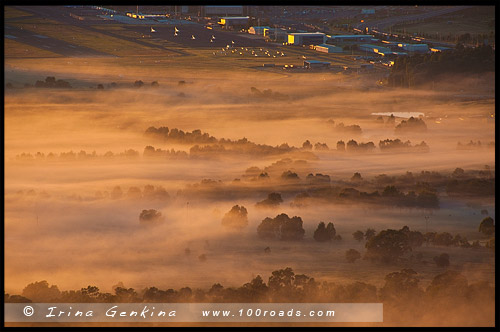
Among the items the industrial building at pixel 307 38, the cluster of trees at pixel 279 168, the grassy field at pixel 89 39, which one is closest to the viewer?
the cluster of trees at pixel 279 168

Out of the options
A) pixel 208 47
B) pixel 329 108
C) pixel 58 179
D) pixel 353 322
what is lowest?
pixel 353 322

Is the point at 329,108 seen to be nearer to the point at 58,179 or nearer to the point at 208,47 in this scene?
the point at 208,47

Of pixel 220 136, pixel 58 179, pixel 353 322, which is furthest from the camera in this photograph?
pixel 220 136

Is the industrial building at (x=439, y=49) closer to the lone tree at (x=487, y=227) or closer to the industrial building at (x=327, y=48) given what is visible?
the industrial building at (x=327, y=48)

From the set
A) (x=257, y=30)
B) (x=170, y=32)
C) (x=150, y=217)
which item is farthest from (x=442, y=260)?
(x=170, y=32)

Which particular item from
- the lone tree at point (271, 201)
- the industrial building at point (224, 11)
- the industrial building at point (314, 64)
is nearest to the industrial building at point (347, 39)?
the industrial building at point (314, 64)

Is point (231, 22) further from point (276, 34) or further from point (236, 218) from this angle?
point (236, 218)

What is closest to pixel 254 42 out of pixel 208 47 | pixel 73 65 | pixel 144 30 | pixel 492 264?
pixel 208 47
